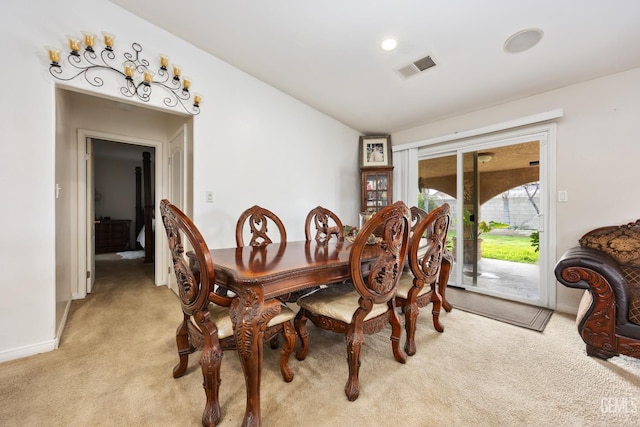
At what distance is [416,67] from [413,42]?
36cm

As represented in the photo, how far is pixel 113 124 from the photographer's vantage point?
301 centimetres

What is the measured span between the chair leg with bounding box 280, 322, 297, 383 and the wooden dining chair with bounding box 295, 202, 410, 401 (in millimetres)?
180

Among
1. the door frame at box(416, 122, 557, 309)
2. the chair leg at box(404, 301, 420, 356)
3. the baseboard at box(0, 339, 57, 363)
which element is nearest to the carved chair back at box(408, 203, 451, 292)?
the chair leg at box(404, 301, 420, 356)

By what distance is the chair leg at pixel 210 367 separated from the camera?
1168 millimetres

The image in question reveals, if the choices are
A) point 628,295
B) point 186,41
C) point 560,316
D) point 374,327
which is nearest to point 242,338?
point 374,327

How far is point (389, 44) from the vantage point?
2.17m

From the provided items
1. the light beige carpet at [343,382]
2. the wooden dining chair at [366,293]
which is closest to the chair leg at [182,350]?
the light beige carpet at [343,382]

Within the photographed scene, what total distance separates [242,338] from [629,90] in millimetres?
3793

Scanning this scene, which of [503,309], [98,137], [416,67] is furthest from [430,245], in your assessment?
[98,137]

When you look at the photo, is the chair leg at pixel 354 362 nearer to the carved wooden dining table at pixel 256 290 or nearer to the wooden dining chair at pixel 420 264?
the carved wooden dining table at pixel 256 290

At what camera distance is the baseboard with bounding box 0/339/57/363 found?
1.66m

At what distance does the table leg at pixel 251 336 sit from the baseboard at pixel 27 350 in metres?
1.72

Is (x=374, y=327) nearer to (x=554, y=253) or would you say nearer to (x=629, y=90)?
(x=554, y=253)

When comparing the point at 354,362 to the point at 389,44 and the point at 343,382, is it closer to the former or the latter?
the point at 343,382
